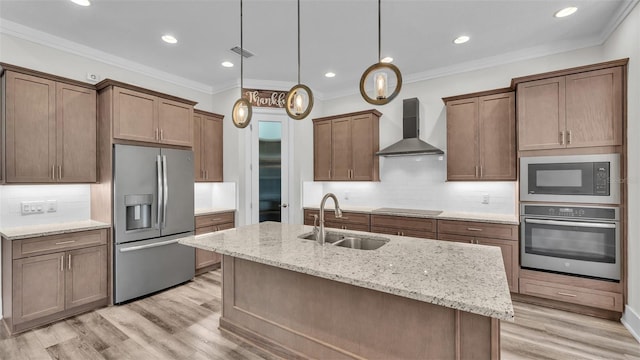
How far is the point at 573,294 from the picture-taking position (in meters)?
2.93

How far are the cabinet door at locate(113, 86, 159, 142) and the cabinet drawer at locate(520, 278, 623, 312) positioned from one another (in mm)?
4656

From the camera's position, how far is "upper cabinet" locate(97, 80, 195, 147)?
10.3ft

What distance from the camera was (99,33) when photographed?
3.10 m

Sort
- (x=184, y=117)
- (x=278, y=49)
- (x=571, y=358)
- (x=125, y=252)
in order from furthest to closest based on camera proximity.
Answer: (x=184, y=117)
(x=278, y=49)
(x=125, y=252)
(x=571, y=358)

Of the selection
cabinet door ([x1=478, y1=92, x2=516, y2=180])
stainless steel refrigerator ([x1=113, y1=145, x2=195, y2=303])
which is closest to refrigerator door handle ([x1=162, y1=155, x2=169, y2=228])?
stainless steel refrigerator ([x1=113, y1=145, x2=195, y2=303])

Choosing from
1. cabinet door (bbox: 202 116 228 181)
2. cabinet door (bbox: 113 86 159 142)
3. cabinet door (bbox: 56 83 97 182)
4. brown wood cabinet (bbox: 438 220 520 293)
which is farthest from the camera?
cabinet door (bbox: 202 116 228 181)

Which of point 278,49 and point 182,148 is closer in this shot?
point 278,49

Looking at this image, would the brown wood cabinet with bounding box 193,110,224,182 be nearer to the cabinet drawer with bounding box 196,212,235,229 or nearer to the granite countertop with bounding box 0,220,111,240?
the cabinet drawer with bounding box 196,212,235,229

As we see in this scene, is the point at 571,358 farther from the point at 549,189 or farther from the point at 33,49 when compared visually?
the point at 33,49

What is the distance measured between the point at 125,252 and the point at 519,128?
15.2ft

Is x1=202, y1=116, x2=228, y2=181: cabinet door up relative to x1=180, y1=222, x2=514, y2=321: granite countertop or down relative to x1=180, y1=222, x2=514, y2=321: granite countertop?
up

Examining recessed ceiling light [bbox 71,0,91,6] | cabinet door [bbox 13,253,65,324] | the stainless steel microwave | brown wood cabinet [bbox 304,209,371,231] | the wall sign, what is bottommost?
cabinet door [bbox 13,253,65,324]

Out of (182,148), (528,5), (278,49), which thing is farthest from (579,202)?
(182,148)

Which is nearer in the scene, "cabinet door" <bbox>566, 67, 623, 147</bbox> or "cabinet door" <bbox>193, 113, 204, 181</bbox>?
"cabinet door" <bbox>566, 67, 623, 147</bbox>
